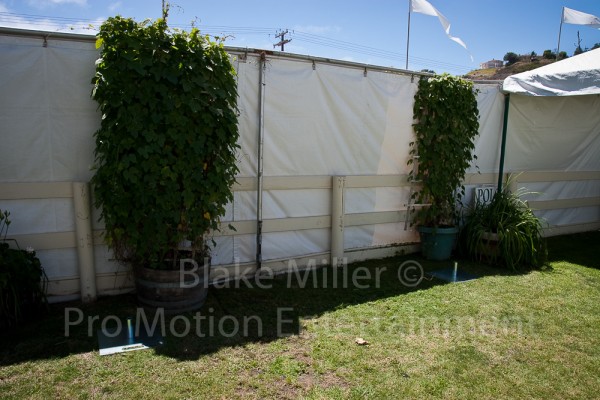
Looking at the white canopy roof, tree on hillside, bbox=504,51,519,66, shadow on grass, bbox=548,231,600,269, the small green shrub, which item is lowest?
shadow on grass, bbox=548,231,600,269

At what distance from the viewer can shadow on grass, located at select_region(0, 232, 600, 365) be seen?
3.17m

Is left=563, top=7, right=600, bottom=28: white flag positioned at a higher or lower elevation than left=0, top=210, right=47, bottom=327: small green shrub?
higher

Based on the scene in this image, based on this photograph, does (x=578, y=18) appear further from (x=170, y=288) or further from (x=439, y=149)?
(x=170, y=288)

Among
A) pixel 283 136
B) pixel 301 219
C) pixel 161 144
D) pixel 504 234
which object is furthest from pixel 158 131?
pixel 504 234

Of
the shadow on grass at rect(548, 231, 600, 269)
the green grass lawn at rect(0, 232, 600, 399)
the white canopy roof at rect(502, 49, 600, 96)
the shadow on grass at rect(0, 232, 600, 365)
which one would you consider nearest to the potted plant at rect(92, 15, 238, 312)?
the shadow on grass at rect(0, 232, 600, 365)

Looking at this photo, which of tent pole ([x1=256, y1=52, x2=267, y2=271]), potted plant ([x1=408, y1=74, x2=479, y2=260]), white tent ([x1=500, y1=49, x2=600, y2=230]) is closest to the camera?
tent pole ([x1=256, y1=52, x2=267, y2=271])

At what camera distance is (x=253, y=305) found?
13.3 ft

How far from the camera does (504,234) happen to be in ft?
18.3

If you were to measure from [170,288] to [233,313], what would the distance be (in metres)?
0.62

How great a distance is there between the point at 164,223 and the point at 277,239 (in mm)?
1641

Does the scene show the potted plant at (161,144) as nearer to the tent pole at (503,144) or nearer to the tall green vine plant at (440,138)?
the tall green vine plant at (440,138)

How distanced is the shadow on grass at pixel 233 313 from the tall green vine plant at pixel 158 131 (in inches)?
26.3

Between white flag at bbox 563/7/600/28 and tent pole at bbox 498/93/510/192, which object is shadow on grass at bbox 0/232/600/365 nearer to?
tent pole at bbox 498/93/510/192

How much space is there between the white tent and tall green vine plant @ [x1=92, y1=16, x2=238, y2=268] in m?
4.73
